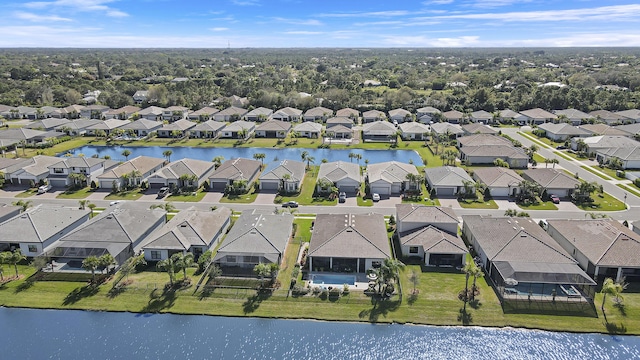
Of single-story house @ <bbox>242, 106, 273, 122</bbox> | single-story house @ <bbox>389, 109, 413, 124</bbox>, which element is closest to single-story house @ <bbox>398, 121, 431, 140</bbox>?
single-story house @ <bbox>389, 109, 413, 124</bbox>

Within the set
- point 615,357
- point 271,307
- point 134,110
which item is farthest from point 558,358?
point 134,110

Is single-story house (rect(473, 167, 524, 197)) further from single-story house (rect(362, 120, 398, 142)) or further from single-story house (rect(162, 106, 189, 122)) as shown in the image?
single-story house (rect(162, 106, 189, 122))

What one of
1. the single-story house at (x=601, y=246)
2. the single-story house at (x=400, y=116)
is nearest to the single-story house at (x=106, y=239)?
the single-story house at (x=601, y=246)

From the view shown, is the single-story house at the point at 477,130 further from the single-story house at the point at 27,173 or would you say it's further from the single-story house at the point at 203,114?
the single-story house at the point at 27,173

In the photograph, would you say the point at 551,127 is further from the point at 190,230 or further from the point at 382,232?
the point at 190,230

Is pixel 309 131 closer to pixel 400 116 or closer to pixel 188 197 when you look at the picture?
pixel 400 116
